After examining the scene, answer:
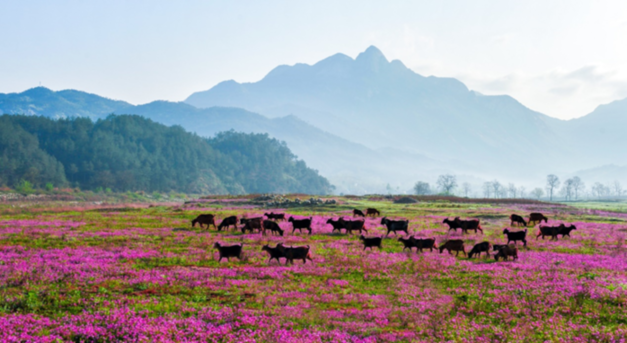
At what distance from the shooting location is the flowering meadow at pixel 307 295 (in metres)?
11.2

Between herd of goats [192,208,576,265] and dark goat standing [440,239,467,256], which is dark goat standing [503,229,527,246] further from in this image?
dark goat standing [440,239,467,256]

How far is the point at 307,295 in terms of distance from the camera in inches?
579

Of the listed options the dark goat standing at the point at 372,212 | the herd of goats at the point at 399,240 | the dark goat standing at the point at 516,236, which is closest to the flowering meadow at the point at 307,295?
the herd of goats at the point at 399,240

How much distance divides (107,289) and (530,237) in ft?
93.7

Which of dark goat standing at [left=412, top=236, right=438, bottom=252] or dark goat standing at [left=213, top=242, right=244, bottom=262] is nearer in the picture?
dark goat standing at [left=213, top=242, right=244, bottom=262]

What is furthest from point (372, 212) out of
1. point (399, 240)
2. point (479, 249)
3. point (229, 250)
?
point (229, 250)

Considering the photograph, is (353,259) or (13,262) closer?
(13,262)

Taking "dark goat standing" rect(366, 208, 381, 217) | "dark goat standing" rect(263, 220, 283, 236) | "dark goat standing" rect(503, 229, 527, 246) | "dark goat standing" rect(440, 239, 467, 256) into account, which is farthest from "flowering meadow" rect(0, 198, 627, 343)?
"dark goat standing" rect(366, 208, 381, 217)

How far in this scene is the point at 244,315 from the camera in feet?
40.6

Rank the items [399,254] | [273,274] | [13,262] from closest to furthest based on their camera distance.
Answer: [273,274] → [13,262] → [399,254]

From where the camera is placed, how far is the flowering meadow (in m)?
11.2

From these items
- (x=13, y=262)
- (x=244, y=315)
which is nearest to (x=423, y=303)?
(x=244, y=315)

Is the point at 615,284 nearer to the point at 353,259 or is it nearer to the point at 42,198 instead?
the point at 353,259

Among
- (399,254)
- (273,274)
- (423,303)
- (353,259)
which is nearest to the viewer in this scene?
(423,303)
